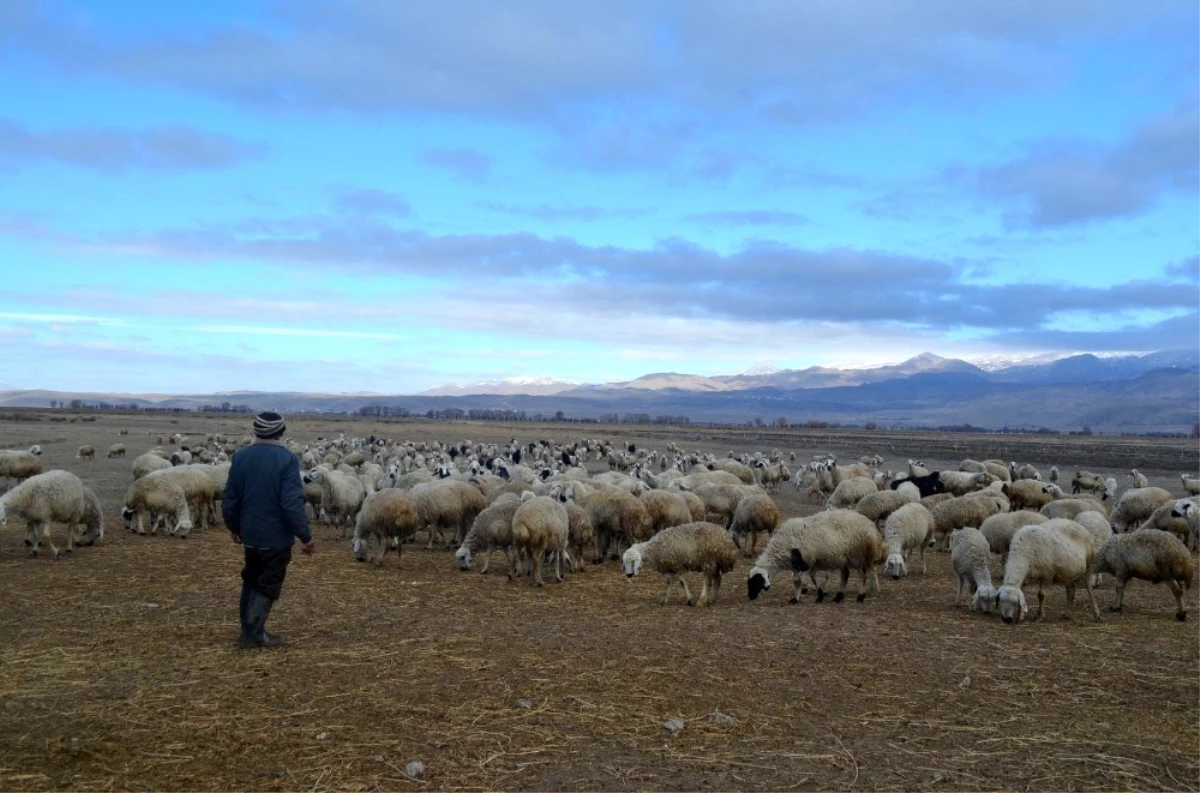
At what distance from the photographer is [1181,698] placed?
27.3 feet

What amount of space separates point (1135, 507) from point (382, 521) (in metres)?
16.8

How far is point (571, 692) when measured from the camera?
26.9 ft

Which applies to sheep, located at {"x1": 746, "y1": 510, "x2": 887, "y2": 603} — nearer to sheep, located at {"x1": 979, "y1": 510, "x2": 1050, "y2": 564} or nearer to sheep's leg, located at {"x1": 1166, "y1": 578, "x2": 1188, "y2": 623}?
sheep, located at {"x1": 979, "y1": 510, "x2": 1050, "y2": 564}

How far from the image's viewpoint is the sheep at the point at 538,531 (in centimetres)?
1452

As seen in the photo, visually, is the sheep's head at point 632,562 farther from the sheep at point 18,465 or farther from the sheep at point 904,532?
the sheep at point 18,465

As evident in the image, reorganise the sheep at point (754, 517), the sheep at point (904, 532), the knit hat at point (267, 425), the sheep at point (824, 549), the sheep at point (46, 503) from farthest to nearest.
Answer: the sheep at point (754, 517) → the sheep at point (904, 532) → the sheep at point (46, 503) → the sheep at point (824, 549) → the knit hat at point (267, 425)

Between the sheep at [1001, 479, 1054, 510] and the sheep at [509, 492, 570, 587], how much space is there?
47.5ft

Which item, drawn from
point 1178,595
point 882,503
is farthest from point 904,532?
point 1178,595

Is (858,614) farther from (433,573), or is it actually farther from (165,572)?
(165,572)

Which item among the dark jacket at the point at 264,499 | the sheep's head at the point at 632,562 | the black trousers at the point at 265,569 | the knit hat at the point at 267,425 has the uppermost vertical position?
the knit hat at the point at 267,425

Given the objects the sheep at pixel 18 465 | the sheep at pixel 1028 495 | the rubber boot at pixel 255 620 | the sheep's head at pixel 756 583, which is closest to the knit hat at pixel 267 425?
the rubber boot at pixel 255 620

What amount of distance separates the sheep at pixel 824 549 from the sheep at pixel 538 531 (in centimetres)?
334

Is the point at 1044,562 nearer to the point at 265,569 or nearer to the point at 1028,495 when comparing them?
the point at 265,569

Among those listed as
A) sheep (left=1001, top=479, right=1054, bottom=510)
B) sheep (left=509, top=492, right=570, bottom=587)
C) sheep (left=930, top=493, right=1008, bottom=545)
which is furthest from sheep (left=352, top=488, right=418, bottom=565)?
sheep (left=1001, top=479, right=1054, bottom=510)
